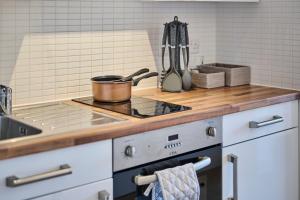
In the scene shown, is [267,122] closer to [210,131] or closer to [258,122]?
[258,122]

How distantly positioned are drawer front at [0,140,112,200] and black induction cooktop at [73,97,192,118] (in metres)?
0.29

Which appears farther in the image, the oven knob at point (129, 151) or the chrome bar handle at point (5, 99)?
the chrome bar handle at point (5, 99)

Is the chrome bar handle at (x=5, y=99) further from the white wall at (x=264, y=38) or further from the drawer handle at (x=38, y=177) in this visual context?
the white wall at (x=264, y=38)

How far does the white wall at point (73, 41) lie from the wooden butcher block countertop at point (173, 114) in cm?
16

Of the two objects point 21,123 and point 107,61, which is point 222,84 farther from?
point 21,123

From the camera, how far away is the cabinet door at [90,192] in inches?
62.2

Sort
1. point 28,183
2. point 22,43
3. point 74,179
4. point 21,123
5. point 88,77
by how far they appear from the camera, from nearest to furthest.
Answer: point 28,183, point 74,179, point 21,123, point 22,43, point 88,77

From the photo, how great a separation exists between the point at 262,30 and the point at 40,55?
1.22 metres

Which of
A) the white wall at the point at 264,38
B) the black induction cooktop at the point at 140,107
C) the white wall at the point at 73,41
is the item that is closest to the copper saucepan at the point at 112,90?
the black induction cooktop at the point at 140,107

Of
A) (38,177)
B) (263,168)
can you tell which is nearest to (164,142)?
(38,177)

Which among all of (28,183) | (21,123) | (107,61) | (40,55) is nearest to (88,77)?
(107,61)

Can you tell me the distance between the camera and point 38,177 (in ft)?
4.86

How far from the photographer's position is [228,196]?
2.18 meters

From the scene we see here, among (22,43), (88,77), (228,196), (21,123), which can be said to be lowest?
(228,196)
